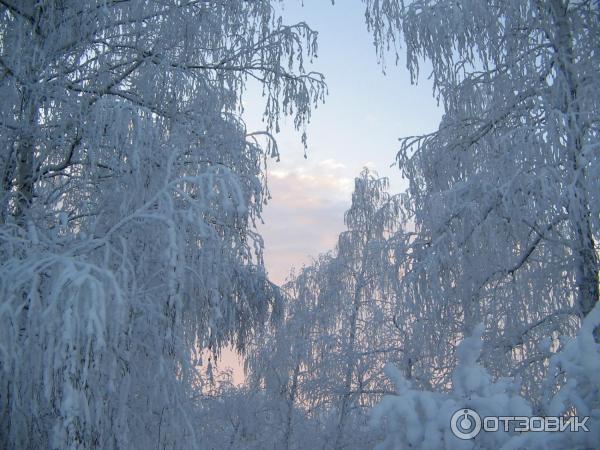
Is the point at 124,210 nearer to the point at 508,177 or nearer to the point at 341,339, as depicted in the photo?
the point at 508,177

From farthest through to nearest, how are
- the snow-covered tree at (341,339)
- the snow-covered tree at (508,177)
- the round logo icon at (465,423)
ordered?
the snow-covered tree at (341,339)
the snow-covered tree at (508,177)
the round logo icon at (465,423)

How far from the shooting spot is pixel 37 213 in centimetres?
456

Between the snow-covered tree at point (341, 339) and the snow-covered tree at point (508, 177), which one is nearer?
the snow-covered tree at point (508, 177)

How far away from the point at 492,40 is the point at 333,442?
759 cm

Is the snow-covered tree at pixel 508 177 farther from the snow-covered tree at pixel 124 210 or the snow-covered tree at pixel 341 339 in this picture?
the snow-covered tree at pixel 341 339

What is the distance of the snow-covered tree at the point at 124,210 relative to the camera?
3078 millimetres

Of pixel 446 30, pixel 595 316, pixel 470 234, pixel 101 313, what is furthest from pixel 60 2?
pixel 595 316

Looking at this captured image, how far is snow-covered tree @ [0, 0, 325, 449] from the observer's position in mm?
3078

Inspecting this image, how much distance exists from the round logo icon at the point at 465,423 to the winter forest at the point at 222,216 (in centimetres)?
3
